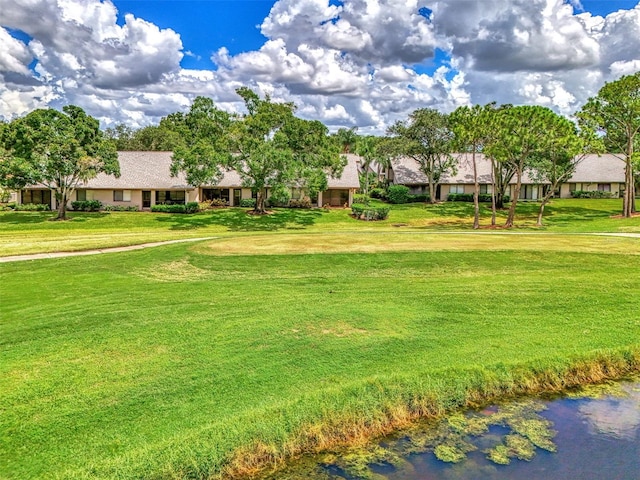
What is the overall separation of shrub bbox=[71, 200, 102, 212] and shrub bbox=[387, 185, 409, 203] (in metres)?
31.3

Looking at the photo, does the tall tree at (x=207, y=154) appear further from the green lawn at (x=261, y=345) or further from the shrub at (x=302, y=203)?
the green lawn at (x=261, y=345)

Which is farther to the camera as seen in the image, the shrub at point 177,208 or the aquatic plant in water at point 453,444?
the shrub at point 177,208

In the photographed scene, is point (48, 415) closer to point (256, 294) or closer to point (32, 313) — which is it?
point (32, 313)

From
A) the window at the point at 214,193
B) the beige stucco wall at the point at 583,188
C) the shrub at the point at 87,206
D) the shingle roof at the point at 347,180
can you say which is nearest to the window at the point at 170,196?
the window at the point at 214,193

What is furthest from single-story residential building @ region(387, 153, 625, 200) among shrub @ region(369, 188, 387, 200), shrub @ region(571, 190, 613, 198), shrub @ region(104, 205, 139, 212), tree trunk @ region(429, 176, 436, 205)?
shrub @ region(104, 205, 139, 212)

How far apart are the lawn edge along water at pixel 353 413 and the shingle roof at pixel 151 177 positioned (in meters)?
41.9

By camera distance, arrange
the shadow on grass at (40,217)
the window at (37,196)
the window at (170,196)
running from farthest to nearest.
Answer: the window at (37,196)
the window at (170,196)
the shadow on grass at (40,217)

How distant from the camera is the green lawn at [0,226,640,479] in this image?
7070 mm

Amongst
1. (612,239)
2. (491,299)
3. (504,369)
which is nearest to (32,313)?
(504,369)

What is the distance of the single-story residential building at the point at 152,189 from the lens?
163 feet

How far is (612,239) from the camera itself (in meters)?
25.2

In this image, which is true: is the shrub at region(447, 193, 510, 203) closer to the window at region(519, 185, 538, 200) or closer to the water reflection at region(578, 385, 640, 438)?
the window at region(519, 185, 538, 200)

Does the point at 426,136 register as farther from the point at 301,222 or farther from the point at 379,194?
the point at 301,222

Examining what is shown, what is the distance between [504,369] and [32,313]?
1023 cm
